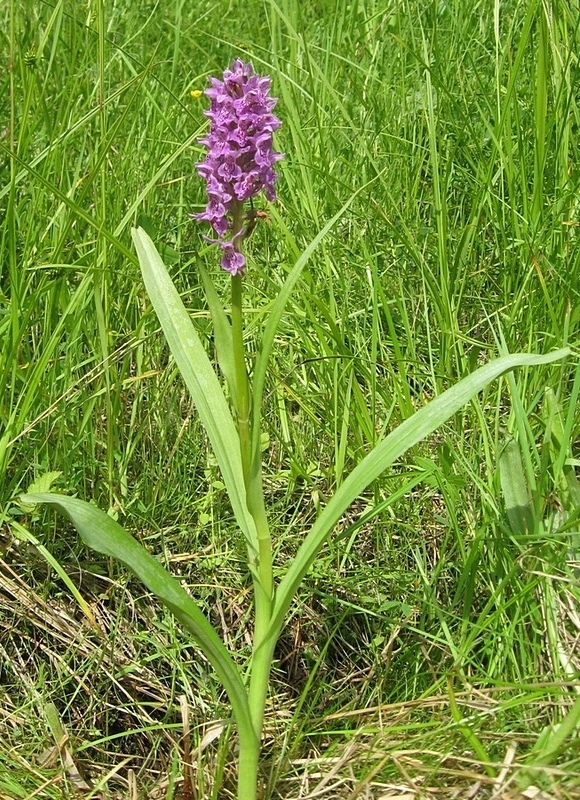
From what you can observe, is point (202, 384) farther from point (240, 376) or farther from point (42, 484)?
point (42, 484)

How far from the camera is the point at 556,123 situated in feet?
6.93

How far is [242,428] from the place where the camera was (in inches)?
51.8

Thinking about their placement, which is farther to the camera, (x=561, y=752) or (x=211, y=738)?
(x=211, y=738)

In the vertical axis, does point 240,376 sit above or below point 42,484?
above

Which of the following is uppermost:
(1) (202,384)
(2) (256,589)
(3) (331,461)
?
(1) (202,384)

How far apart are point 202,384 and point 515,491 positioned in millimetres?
634

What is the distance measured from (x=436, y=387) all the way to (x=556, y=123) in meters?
0.79

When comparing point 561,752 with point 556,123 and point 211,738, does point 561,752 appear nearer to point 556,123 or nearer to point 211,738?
point 211,738

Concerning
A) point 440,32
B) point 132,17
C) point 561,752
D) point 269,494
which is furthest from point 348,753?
point 132,17

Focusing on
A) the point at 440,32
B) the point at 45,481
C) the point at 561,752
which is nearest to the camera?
the point at 561,752

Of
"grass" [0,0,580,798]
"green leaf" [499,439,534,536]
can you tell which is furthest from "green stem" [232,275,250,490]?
"green leaf" [499,439,534,536]

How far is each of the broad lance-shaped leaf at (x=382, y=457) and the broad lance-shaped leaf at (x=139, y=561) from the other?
0.10 meters

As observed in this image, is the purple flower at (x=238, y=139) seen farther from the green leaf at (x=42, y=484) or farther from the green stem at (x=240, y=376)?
the green leaf at (x=42, y=484)

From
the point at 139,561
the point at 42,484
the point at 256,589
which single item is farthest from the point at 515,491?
the point at 42,484
